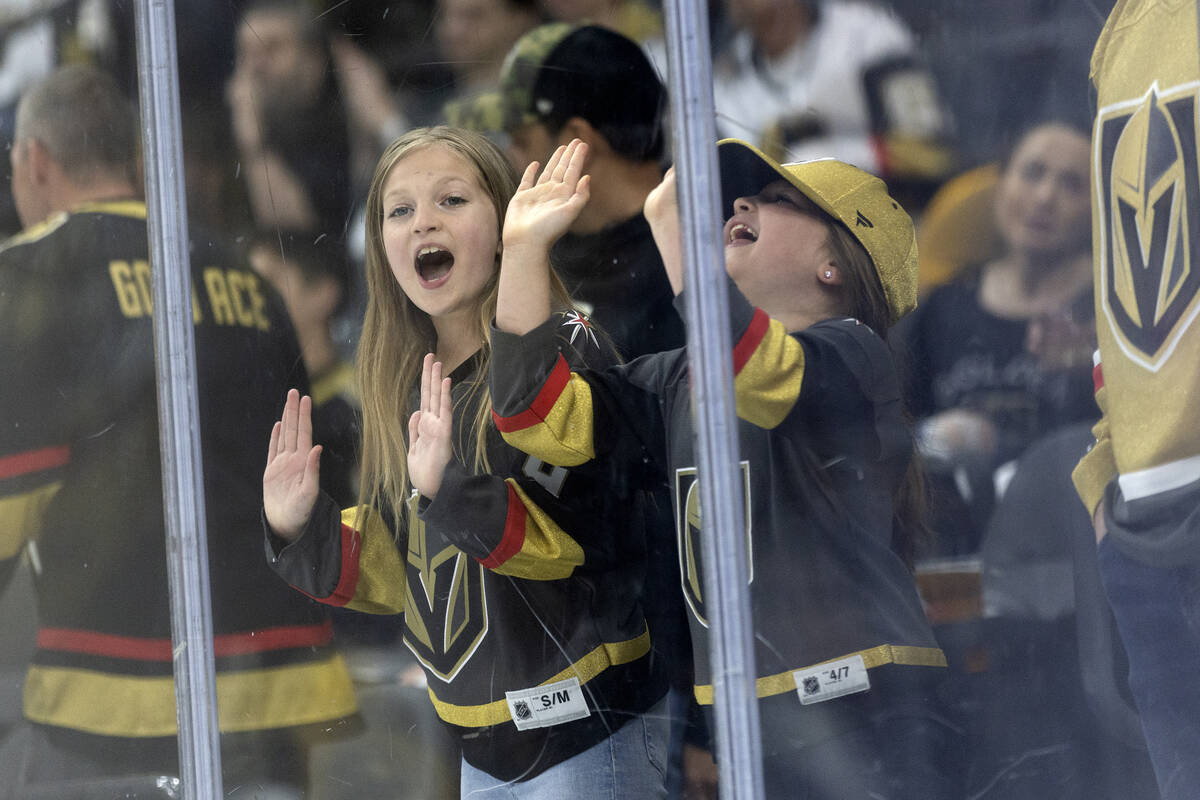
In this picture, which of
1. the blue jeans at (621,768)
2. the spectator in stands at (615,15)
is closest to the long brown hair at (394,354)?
the spectator in stands at (615,15)

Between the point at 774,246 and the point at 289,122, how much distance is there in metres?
0.79

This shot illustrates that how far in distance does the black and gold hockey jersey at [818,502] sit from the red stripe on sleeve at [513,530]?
9.6 inches

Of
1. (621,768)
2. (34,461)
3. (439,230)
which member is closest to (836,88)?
(439,230)

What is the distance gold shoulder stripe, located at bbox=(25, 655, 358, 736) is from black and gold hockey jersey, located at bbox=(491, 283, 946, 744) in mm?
658

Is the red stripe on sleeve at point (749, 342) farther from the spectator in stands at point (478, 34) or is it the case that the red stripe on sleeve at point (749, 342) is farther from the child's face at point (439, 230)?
the spectator in stands at point (478, 34)

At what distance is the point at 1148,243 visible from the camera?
1390 millimetres

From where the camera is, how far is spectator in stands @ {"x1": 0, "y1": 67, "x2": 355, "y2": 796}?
1935 mm

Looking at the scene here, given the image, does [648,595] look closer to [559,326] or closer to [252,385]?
[559,326]

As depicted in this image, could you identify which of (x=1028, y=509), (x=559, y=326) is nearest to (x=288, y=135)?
(x=559, y=326)

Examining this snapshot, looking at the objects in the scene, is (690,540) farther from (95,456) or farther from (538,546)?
(95,456)

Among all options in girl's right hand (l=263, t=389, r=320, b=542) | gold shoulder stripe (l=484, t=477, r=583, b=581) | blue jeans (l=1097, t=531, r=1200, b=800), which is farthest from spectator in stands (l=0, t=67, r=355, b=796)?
blue jeans (l=1097, t=531, r=1200, b=800)

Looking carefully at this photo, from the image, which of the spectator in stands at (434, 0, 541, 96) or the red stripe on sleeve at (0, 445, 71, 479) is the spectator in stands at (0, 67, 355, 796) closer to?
the red stripe on sleeve at (0, 445, 71, 479)

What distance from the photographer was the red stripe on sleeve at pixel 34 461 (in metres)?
2.08

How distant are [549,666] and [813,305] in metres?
0.61
